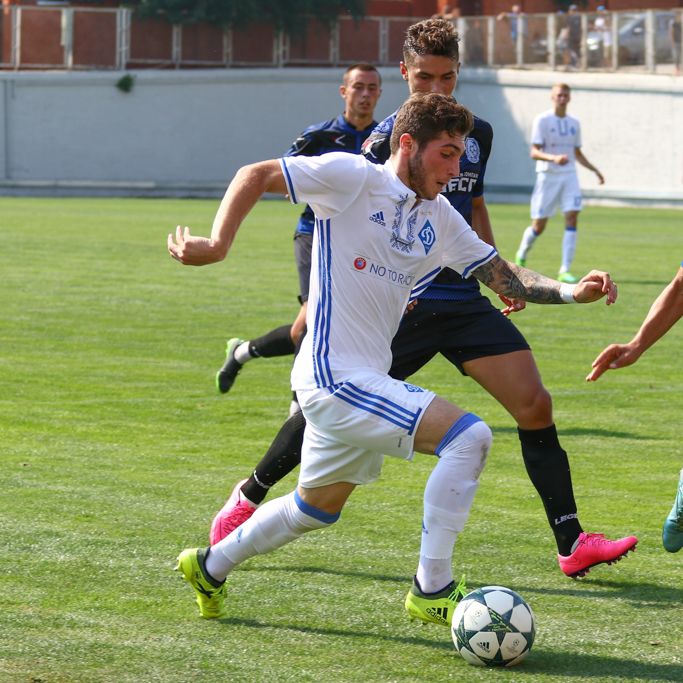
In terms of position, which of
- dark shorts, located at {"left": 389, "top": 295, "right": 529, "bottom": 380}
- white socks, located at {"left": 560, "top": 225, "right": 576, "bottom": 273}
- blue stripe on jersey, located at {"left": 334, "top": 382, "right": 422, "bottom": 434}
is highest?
dark shorts, located at {"left": 389, "top": 295, "right": 529, "bottom": 380}

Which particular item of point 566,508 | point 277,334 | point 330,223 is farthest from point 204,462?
point 330,223

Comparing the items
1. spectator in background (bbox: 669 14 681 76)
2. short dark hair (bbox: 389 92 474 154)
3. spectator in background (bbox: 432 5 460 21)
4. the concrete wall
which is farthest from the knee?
spectator in background (bbox: 432 5 460 21)

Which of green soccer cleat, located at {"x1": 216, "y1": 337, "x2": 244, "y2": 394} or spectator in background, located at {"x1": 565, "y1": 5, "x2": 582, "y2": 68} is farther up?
spectator in background, located at {"x1": 565, "y1": 5, "x2": 582, "y2": 68}

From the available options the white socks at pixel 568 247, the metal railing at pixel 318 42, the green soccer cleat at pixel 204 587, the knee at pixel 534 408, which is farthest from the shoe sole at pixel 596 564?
the metal railing at pixel 318 42

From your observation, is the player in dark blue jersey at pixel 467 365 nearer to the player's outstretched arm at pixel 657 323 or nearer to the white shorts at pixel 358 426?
the player's outstretched arm at pixel 657 323

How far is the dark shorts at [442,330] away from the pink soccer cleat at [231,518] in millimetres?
851

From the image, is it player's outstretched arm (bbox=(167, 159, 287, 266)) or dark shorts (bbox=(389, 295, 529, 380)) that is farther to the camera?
dark shorts (bbox=(389, 295, 529, 380))

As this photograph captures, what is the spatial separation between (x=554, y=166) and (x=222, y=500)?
1401 centimetres

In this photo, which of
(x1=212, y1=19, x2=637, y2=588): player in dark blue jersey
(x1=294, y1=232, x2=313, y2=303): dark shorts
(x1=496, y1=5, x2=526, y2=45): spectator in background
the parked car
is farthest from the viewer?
(x1=496, y1=5, x2=526, y2=45): spectator in background

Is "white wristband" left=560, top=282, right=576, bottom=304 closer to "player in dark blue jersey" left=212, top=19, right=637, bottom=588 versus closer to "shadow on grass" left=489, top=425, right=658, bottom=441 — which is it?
"player in dark blue jersey" left=212, top=19, right=637, bottom=588

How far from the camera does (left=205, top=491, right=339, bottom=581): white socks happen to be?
5.15 meters

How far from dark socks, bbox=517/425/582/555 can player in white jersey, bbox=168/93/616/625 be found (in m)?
1.01

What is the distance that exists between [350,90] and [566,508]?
11.5 feet

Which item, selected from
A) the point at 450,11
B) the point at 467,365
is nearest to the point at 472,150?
the point at 467,365
